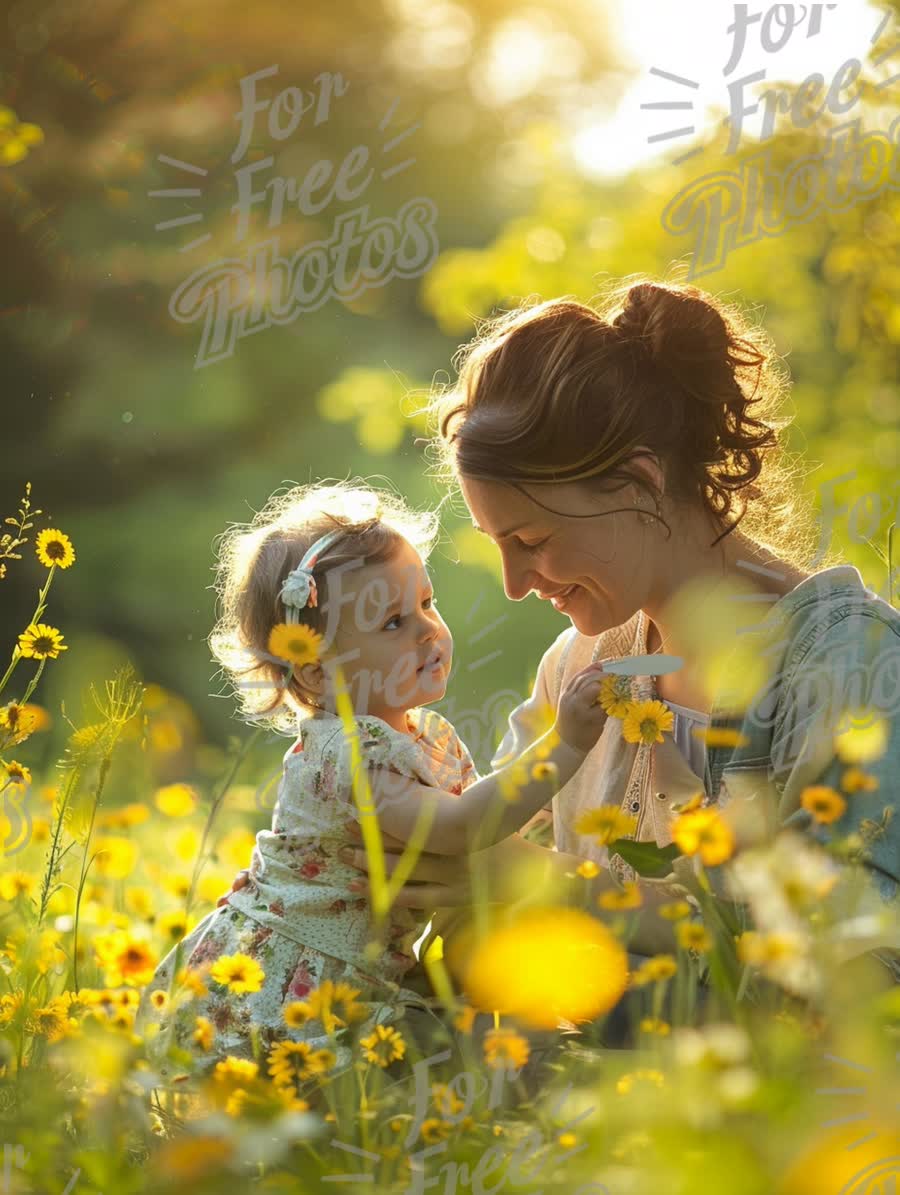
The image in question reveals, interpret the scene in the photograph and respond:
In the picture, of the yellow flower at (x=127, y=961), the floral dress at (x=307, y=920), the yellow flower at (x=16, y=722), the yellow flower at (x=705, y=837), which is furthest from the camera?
the floral dress at (x=307, y=920)

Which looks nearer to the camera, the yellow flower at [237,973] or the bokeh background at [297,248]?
the yellow flower at [237,973]

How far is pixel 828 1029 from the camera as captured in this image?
45.4 inches

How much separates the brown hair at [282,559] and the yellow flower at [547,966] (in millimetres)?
658

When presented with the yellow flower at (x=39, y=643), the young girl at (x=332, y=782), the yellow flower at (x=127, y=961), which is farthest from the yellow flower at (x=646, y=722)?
the yellow flower at (x=39, y=643)

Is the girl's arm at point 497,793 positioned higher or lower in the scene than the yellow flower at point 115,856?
higher

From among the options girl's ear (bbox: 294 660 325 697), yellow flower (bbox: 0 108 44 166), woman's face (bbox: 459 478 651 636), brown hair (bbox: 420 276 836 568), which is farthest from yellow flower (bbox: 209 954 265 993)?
yellow flower (bbox: 0 108 44 166)

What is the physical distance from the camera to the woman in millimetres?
1998

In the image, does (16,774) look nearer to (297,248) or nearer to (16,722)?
(16,722)

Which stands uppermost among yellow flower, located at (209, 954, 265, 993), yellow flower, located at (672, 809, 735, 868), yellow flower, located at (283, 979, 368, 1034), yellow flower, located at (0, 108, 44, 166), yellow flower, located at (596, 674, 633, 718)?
yellow flower, located at (0, 108, 44, 166)

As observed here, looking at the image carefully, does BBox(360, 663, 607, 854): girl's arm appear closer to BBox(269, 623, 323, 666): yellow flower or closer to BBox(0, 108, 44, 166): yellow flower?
BBox(269, 623, 323, 666): yellow flower

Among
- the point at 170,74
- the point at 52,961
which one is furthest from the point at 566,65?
the point at 52,961

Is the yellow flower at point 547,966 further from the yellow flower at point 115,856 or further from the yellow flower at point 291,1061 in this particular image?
the yellow flower at point 115,856

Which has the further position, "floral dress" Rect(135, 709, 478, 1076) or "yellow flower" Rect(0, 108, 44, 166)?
"yellow flower" Rect(0, 108, 44, 166)

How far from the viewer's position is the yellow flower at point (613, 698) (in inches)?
70.1
